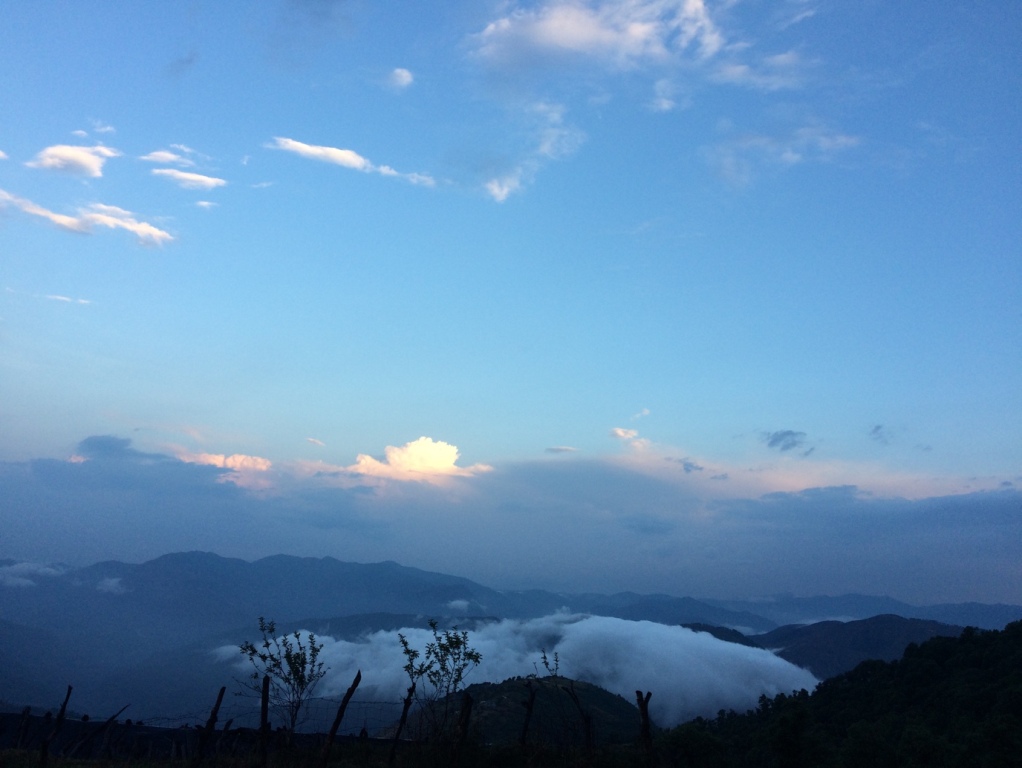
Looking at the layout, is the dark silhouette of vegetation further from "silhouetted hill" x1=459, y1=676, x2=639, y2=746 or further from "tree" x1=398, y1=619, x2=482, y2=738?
"silhouetted hill" x1=459, y1=676, x2=639, y2=746

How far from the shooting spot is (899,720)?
200 ft

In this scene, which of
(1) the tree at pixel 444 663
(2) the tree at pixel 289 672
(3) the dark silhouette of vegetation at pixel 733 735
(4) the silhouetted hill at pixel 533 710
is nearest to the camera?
(3) the dark silhouette of vegetation at pixel 733 735

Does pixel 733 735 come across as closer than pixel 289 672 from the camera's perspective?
No

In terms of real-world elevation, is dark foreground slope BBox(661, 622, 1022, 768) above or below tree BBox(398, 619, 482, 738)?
below

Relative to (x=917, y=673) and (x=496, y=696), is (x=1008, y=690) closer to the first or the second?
(x=917, y=673)

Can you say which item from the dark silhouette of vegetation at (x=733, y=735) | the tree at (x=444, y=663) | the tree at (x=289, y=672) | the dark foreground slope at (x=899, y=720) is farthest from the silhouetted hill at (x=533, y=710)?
the tree at (x=444, y=663)

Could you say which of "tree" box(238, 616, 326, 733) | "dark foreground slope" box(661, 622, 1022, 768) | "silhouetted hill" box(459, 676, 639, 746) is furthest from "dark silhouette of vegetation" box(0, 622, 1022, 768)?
"tree" box(238, 616, 326, 733)

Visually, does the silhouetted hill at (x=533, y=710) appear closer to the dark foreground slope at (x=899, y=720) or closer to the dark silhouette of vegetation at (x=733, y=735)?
the dark silhouette of vegetation at (x=733, y=735)

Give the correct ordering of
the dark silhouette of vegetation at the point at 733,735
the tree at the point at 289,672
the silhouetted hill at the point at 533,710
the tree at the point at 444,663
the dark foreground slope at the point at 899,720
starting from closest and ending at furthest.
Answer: the dark silhouette of vegetation at the point at 733,735 → the tree at the point at 444,663 → the tree at the point at 289,672 → the dark foreground slope at the point at 899,720 → the silhouetted hill at the point at 533,710

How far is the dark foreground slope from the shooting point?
3803cm

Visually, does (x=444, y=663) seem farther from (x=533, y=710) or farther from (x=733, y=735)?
(x=733, y=735)

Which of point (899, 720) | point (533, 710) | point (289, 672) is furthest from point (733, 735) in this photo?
point (289, 672)

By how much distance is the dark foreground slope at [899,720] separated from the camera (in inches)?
1497

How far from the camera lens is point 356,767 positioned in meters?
25.5
